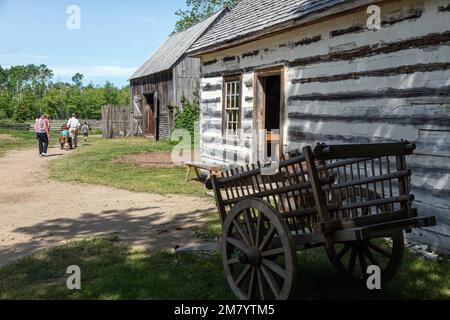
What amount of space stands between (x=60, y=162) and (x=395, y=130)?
40.6 ft

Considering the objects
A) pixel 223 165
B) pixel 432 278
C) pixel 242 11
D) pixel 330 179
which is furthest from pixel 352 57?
pixel 242 11

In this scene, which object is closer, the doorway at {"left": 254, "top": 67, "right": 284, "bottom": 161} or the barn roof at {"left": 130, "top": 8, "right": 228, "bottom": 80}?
the doorway at {"left": 254, "top": 67, "right": 284, "bottom": 161}

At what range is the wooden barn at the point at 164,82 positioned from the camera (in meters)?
24.5

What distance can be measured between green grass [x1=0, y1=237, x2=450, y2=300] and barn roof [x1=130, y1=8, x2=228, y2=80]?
19.1m

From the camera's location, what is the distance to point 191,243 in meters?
6.32

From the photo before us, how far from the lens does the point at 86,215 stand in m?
8.22

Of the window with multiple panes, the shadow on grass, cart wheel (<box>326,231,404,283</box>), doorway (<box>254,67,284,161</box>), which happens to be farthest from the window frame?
cart wheel (<box>326,231,404,283</box>)

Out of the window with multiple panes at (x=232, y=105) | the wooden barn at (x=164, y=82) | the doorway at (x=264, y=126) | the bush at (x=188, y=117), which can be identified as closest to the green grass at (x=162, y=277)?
the doorway at (x=264, y=126)

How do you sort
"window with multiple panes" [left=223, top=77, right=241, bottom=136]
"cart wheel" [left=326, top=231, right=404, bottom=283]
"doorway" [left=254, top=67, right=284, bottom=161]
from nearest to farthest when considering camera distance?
"cart wheel" [left=326, top=231, right=404, bottom=283], "doorway" [left=254, top=67, right=284, bottom=161], "window with multiple panes" [left=223, top=77, right=241, bottom=136]

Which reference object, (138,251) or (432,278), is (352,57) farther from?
(138,251)

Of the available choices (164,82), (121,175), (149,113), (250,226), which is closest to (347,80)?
(250,226)

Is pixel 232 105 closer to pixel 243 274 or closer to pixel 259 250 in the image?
pixel 243 274

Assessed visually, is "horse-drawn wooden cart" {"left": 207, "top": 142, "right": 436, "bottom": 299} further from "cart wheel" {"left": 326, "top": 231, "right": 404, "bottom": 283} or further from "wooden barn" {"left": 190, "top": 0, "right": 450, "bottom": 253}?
"wooden barn" {"left": 190, "top": 0, "right": 450, "bottom": 253}

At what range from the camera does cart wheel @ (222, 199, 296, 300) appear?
3520mm
